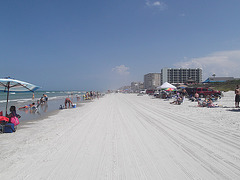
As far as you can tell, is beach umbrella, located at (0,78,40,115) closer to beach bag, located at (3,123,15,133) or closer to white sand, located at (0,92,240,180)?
beach bag, located at (3,123,15,133)

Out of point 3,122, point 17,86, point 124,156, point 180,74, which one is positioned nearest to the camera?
point 124,156

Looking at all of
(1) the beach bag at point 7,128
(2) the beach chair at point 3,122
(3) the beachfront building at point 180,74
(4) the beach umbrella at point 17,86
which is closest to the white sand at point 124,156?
(1) the beach bag at point 7,128

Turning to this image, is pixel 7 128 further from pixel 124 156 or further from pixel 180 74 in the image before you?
pixel 180 74

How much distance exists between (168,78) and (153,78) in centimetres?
2668

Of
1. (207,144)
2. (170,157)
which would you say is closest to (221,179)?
(170,157)

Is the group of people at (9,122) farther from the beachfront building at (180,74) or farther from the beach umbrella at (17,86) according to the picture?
the beachfront building at (180,74)

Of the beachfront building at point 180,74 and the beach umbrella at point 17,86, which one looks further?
the beachfront building at point 180,74

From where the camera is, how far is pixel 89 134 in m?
5.96

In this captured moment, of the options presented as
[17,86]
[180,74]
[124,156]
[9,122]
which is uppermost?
[180,74]

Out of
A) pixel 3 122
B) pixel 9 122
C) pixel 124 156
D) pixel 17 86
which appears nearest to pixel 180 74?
pixel 17 86

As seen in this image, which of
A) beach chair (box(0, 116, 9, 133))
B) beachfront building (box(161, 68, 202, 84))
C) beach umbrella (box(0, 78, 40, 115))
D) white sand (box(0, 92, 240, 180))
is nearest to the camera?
white sand (box(0, 92, 240, 180))

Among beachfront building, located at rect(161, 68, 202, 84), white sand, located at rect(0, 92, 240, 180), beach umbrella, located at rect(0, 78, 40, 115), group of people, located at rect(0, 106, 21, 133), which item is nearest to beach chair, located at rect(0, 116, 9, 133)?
group of people, located at rect(0, 106, 21, 133)

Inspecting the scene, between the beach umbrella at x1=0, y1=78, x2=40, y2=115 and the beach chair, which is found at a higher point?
the beach umbrella at x1=0, y1=78, x2=40, y2=115

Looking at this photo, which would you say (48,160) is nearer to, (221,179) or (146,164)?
(146,164)
